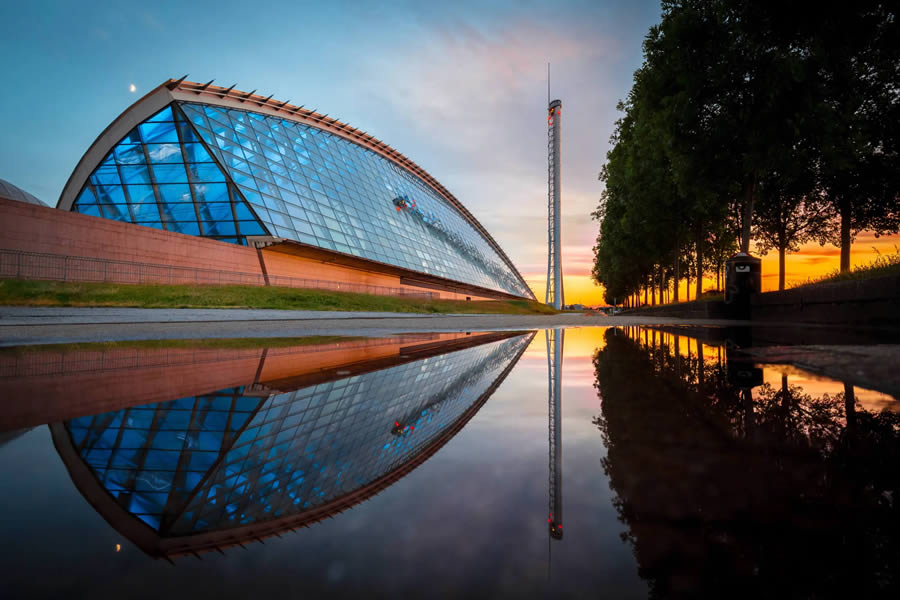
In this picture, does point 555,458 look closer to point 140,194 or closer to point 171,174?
point 171,174

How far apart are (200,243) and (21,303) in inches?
422

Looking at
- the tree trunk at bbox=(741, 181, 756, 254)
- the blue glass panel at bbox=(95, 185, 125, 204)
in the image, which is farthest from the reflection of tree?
the blue glass panel at bbox=(95, 185, 125, 204)

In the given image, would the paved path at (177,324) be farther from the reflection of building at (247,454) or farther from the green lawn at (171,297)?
the reflection of building at (247,454)

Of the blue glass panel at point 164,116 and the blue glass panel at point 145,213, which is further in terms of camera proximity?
the blue glass panel at point 164,116

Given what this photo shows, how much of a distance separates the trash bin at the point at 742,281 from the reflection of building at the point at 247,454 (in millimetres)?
14633

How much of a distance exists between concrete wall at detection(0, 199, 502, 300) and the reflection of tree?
23714mm

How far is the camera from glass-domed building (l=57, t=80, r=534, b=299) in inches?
1105

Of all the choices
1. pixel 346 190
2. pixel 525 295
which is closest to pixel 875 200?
pixel 346 190

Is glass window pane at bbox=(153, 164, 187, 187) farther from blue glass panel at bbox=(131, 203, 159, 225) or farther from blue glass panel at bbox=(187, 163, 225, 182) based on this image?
blue glass panel at bbox=(131, 203, 159, 225)

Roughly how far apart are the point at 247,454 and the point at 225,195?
30.5 meters

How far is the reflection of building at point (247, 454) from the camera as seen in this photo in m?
0.92

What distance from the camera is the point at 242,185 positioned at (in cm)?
2830

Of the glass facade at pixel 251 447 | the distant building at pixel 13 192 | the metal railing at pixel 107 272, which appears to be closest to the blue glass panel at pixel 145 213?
the metal railing at pixel 107 272

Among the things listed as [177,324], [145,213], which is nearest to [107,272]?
[145,213]
